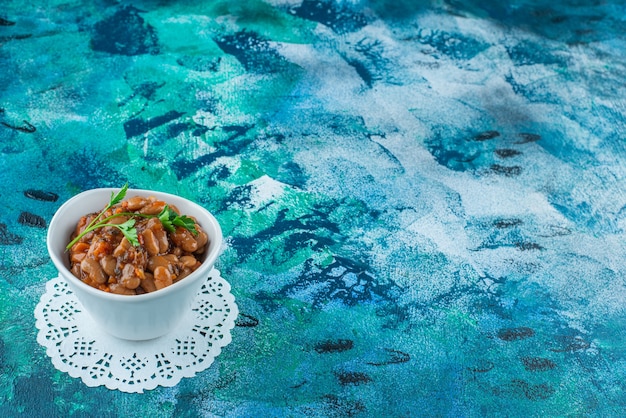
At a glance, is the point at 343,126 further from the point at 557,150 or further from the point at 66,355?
the point at 66,355

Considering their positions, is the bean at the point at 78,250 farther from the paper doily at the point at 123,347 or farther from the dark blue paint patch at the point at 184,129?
the dark blue paint patch at the point at 184,129

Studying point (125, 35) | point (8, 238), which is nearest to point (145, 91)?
point (125, 35)

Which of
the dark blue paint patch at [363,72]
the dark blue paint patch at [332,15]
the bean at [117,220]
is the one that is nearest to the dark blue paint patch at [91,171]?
the bean at [117,220]

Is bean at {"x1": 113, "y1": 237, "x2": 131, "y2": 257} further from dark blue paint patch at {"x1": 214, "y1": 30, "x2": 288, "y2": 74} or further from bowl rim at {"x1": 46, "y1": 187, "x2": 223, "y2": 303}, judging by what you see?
dark blue paint patch at {"x1": 214, "y1": 30, "x2": 288, "y2": 74}

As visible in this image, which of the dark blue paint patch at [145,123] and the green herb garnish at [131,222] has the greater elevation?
the green herb garnish at [131,222]

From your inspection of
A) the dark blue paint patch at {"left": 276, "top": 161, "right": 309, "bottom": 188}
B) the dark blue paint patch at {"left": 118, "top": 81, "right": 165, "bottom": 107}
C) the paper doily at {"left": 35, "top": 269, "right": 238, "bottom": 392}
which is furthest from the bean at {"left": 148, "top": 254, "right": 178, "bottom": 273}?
the dark blue paint patch at {"left": 118, "top": 81, "right": 165, "bottom": 107}

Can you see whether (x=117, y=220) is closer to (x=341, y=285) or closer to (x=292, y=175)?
(x=341, y=285)
